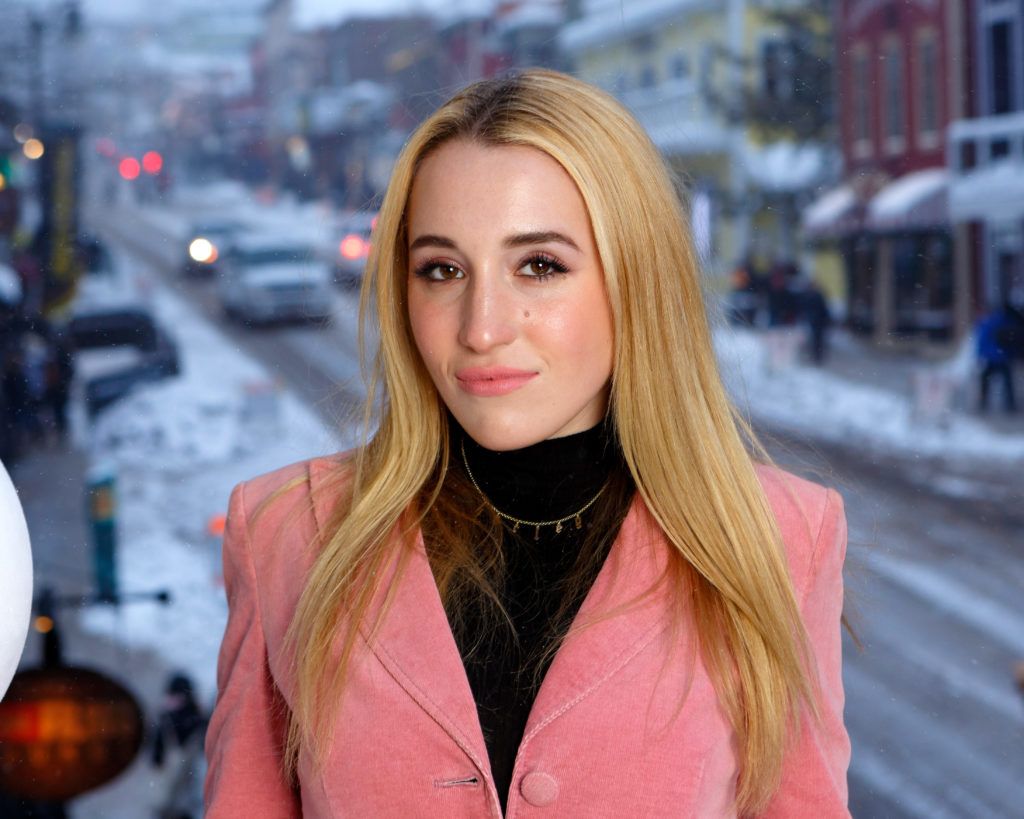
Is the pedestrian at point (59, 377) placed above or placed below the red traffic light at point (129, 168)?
below

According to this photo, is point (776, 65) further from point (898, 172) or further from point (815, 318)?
point (815, 318)

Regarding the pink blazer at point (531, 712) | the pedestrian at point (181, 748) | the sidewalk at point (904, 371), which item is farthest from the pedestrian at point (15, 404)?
the sidewalk at point (904, 371)

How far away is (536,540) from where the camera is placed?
144cm

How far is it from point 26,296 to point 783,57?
1523 millimetres

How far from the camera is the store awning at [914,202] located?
2.33m

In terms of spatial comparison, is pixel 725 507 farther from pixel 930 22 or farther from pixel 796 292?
pixel 930 22

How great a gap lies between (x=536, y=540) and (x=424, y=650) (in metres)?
0.20

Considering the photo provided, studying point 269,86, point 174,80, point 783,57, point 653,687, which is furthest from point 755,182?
point 653,687

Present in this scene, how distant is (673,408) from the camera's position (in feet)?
4.55

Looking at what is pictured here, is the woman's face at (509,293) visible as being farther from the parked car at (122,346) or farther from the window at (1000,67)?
the window at (1000,67)

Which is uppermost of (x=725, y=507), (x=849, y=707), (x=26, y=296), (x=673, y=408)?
(x=26, y=296)

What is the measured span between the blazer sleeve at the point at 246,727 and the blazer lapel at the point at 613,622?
13.0 inches

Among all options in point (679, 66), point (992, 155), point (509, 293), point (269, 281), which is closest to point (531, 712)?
point (509, 293)

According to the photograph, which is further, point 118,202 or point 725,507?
point 118,202
